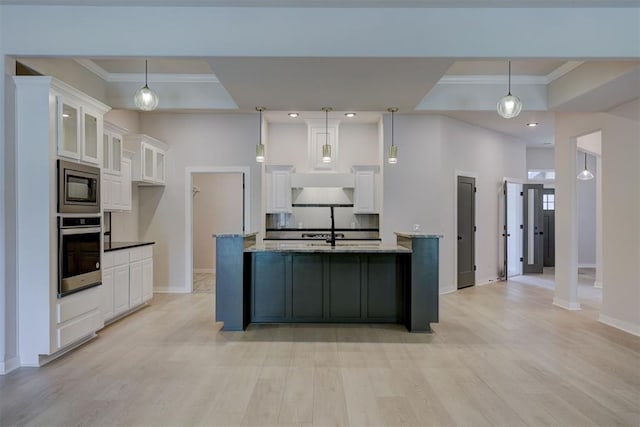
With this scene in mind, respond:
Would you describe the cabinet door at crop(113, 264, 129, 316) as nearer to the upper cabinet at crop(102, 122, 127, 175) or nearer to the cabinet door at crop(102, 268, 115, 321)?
the cabinet door at crop(102, 268, 115, 321)

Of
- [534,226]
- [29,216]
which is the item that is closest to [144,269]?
[29,216]

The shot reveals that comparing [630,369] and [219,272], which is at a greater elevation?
[219,272]

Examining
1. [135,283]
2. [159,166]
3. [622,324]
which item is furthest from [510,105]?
[159,166]

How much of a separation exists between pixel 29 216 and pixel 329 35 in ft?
9.48

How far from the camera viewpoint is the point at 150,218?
20.4 feet

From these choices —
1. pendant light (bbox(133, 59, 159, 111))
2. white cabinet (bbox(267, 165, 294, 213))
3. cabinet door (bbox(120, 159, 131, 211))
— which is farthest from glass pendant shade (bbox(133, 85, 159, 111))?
white cabinet (bbox(267, 165, 294, 213))

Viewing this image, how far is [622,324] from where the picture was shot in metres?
4.36

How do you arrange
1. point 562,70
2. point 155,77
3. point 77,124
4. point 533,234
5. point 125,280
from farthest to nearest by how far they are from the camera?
point 533,234 < point 155,77 < point 125,280 < point 562,70 < point 77,124

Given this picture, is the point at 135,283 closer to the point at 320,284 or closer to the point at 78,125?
the point at 78,125

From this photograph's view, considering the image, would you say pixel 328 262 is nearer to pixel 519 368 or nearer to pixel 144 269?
pixel 519 368

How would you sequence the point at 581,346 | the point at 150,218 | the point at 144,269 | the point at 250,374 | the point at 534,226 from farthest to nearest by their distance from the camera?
the point at 534,226 → the point at 150,218 → the point at 144,269 → the point at 581,346 → the point at 250,374

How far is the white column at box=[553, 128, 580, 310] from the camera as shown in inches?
206

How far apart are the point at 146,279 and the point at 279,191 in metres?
2.58

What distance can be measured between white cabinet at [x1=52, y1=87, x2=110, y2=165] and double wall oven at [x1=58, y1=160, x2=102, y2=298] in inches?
5.0
